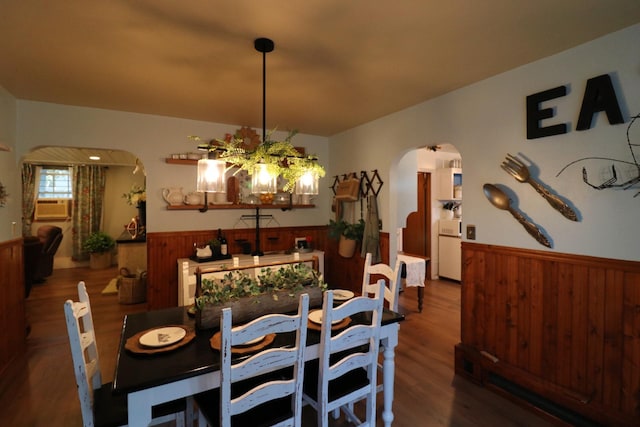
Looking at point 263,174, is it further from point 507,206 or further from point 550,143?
point 550,143

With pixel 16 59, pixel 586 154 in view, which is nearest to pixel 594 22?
pixel 586 154

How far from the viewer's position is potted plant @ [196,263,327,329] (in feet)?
5.71

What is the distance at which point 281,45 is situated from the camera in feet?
6.64

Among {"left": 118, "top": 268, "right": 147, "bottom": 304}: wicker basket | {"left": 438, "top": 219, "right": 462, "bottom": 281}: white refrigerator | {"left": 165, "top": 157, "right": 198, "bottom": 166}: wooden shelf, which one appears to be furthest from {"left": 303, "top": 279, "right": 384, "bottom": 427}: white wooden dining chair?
{"left": 438, "top": 219, "right": 462, "bottom": 281}: white refrigerator

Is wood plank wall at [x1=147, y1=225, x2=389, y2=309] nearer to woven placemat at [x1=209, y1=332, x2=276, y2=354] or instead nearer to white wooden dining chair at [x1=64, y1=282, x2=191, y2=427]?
white wooden dining chair at [x1=64, y1=282, x2=191, y2=427]

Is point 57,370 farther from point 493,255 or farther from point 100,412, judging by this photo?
point 493,255

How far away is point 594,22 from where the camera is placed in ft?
5.83

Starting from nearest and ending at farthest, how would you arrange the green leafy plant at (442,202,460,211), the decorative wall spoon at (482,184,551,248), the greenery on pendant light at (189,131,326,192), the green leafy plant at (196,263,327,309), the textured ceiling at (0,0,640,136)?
the textured ceiling at (0,0,640,136), the green leafy plant at (196,263,327,309), the greenery on pendant light at (189,131,326,192), the decorative wall spoon at (482,184,551,248), the green leafy plant at (442,202,460,211)

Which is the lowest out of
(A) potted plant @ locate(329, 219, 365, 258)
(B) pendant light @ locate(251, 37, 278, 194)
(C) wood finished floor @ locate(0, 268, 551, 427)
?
(C) wood finished floor @ locate(0, 268, 551, 427)

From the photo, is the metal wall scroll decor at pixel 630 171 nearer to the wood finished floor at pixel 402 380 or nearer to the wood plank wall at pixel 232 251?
the wood finished floor at pixel 402 380

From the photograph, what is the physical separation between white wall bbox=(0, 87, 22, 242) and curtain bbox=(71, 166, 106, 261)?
179 inches

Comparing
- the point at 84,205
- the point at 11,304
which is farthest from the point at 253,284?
the point at 84,205

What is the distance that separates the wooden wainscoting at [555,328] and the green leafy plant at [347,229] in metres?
1.47

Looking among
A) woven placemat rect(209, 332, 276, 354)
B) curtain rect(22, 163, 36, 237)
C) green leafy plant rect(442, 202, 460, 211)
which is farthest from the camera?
curtain rect(22, 163, 36, 237)
